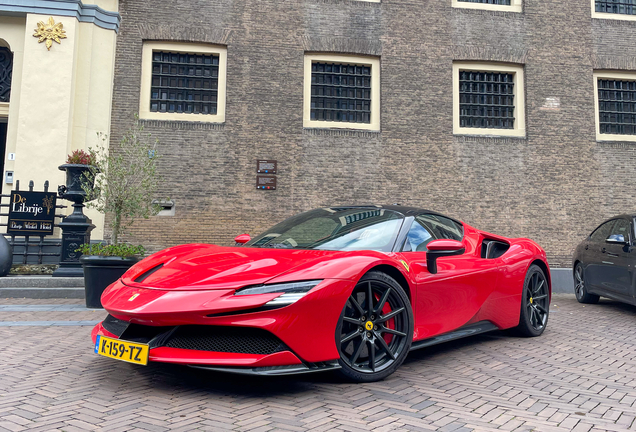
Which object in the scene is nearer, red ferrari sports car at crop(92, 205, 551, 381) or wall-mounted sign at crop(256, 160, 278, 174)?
red ferrari sports car at crop(92, 205, 551, 381)

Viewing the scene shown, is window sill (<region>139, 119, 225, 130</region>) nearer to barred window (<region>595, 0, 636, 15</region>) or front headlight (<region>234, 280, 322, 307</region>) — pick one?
front headlight (<region>234, 280, 322, 307</region>)

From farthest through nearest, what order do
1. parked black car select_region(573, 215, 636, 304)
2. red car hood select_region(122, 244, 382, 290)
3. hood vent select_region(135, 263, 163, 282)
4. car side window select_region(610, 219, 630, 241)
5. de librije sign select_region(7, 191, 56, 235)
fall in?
de librije sign select_region(7, 191, 56, 235)
car side window select_region(610, 219, 630, 241)
parked black car select_region(573, 215, 636, 304)
hood vent select_region(135, 263, 163, 282)
red car hood select_region(122, 244, 382, 290)

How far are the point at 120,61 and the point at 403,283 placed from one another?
34.9ft

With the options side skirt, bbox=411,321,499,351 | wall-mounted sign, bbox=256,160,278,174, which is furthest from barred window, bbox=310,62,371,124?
side skirt, bbox=411,321,499,351

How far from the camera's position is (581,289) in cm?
797

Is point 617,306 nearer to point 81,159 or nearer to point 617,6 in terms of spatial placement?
point 81,159

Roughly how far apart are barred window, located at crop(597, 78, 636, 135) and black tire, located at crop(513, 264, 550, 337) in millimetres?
10163

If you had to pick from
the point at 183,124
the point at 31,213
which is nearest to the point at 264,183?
the point at 183,124

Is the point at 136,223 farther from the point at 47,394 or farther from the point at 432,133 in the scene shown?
the point at 47,394

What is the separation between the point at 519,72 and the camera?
1265 cm

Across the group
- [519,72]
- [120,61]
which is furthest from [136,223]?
[519,72]

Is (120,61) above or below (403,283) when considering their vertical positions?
above

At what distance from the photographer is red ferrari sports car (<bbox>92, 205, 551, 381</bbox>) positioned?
264 centimetres

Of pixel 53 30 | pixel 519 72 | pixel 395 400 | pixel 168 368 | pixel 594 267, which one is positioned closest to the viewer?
pixel 395 400
